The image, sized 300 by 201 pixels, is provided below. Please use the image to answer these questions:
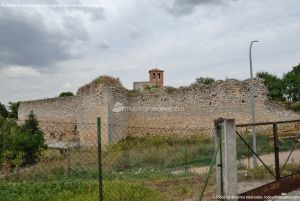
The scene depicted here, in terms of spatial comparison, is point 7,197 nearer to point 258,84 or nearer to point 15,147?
point 15,147

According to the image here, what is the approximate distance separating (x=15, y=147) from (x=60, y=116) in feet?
32.4

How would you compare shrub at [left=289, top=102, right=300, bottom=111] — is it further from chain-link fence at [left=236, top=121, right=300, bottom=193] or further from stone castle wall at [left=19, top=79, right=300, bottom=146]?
chain-link fence at [left=236, top=121, right=300, bottom=193]

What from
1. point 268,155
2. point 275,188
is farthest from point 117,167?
point 275,188

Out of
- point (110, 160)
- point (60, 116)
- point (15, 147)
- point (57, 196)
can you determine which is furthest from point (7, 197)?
point (60, 116)

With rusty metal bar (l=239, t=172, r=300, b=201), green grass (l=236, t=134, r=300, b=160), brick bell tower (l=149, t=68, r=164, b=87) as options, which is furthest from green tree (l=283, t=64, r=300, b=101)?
rusty metal bar (l=239, t=172, r=300, b=201)

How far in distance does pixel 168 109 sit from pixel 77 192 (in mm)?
14140

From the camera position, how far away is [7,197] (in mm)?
8109

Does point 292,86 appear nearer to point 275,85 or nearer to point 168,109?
point 275,85

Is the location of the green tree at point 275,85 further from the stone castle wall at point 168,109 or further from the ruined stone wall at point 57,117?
the ruined stone wall at point 57,117

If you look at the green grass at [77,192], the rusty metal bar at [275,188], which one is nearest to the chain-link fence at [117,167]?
the green grass at [77,192]

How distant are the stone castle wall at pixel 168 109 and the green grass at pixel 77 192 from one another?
1170 centimetres

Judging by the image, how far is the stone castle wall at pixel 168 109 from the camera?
19719 millimetres

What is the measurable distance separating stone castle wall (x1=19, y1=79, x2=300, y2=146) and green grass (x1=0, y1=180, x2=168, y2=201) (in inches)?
461

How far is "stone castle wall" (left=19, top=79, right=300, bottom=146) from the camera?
1972cm
